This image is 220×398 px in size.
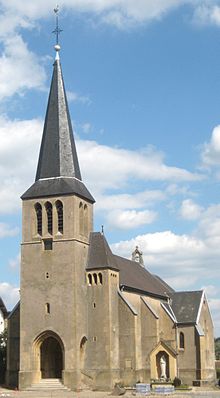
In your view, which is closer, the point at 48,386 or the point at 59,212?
the point at 48,386

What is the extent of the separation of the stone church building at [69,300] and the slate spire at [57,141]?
3.6 inches

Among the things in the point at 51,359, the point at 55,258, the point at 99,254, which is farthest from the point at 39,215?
the point at 51,359

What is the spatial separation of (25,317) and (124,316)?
9.06 meters

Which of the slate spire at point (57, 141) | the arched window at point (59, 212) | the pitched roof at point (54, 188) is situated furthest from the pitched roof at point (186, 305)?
the slate spire at point (57, 141)

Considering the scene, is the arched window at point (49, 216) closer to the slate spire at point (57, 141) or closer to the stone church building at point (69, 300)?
the stone church building at point (69, 300)

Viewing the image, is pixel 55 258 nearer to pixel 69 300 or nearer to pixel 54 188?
pixel 69 300

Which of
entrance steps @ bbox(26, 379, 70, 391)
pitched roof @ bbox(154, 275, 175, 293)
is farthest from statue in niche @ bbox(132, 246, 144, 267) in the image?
entrance steps @ bbox(26, 379, 70, 391)

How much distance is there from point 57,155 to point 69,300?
43.9 feet

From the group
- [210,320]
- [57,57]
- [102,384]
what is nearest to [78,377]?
[102,384]

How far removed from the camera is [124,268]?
70.4 metres

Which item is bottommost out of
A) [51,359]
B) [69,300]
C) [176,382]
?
[176,382]

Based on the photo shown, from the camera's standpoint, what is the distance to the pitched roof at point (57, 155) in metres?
61.5

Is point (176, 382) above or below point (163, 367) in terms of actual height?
below

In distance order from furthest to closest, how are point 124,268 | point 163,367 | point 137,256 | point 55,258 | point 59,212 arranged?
1. point 137,256
2. point 124,268
3. point 163,367
4. point 59,212
5. point 55,258
